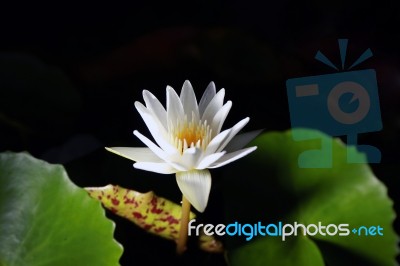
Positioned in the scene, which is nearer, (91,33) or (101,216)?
(101,216)

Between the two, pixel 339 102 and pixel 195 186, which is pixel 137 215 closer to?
pixel 195 186

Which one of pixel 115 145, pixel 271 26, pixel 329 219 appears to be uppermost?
pixel 271 26

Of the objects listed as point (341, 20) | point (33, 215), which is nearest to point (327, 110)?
point (341, 20)

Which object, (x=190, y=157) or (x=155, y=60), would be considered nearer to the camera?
(x=190, y=157)

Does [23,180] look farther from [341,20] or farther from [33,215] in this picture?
[341,20]

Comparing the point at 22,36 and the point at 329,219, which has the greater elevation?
the point at 22,36

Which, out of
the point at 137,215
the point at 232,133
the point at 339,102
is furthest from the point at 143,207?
the point at 339,102

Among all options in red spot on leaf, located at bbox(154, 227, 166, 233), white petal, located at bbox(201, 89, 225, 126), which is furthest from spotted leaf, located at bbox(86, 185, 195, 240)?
white petal, located at bbox(201, 89, 225, 126)
